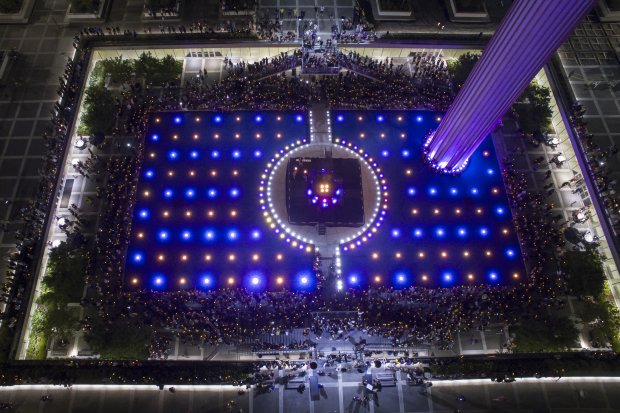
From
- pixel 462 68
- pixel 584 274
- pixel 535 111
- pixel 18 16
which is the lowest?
pixel 584 274

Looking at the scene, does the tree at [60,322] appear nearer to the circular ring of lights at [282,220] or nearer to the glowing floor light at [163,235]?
the glowing floor light at [163,235]

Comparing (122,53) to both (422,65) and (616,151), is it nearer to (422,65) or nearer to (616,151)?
(422,65)

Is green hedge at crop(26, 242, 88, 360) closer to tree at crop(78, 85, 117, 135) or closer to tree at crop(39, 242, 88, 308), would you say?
tree at crop(39, 242, 88, 308)

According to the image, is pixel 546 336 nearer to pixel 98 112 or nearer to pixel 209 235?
pixel 209 235

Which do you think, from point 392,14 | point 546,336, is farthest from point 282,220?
point 392,14

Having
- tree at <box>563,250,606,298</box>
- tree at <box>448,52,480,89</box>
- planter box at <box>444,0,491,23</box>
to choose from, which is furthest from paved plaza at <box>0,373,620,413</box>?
planter box at <box>444,0,491,23</box>

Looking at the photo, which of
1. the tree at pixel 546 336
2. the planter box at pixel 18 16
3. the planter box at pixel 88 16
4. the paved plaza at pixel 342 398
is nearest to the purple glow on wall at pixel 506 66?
the tree at pixel 546 336

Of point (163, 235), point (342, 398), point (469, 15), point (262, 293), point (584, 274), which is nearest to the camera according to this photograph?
point (342, 398)
